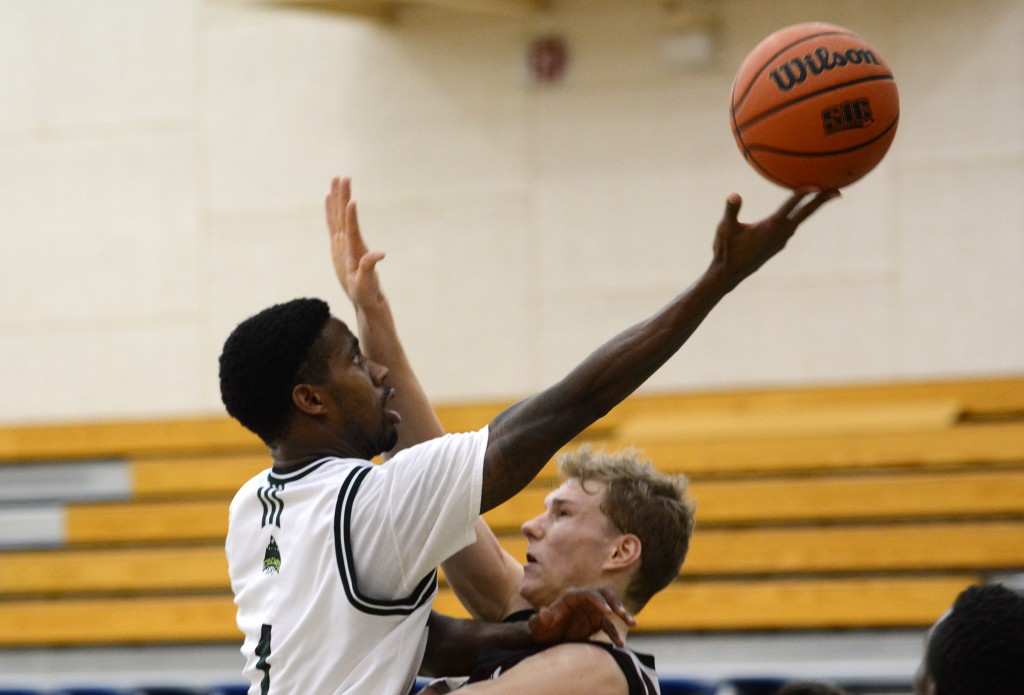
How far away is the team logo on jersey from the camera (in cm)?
292

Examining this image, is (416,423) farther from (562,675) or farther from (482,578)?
(562,675)

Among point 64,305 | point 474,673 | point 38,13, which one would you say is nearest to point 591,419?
point 474,673

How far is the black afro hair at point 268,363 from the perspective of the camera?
293cm

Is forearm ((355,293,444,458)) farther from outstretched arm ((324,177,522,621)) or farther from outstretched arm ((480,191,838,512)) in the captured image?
outstretched arm ((480,191,838,512))

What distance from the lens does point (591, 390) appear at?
273cm

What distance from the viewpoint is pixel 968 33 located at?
7.07 m

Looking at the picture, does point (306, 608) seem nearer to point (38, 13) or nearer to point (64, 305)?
point (64, 305)

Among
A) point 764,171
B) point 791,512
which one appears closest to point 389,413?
point 764,171

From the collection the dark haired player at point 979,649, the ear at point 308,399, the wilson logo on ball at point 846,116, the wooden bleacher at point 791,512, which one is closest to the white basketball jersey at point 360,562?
the ear at point 308,399

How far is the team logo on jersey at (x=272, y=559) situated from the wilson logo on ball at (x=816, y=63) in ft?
5.22

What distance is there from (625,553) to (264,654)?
2.92ft

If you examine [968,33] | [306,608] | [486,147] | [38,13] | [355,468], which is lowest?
[306,608]

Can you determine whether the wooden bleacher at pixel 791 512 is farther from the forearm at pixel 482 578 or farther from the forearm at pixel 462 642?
the forearm at pixel 462 642

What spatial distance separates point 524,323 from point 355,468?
4978 mm
